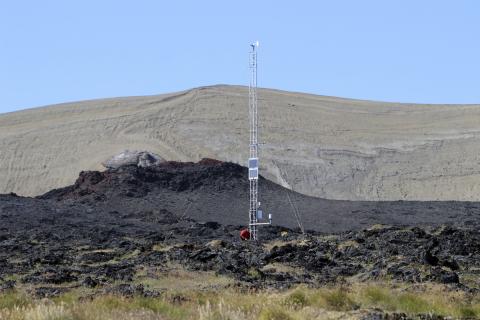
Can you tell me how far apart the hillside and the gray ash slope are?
36.9 feet

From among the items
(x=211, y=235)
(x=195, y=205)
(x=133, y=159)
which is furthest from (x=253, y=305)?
(x=133, y=159)

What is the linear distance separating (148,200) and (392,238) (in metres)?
25.3

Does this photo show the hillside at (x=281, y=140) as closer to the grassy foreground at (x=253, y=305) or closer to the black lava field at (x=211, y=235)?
the black lava field at (x=211, y=235)

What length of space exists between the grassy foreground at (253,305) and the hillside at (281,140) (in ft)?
183

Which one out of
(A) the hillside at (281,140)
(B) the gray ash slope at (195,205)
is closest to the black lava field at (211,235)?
(B) the gray ash slope at (195,205)

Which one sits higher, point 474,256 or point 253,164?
point 253,164

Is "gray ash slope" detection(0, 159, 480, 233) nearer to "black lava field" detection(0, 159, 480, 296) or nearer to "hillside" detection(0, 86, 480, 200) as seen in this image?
"black lava field" detection(0, 159, 480, 296)

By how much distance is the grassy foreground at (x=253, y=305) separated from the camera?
14.2 meters

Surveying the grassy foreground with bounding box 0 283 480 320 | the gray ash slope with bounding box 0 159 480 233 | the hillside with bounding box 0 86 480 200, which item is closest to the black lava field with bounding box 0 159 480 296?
the gray ash slope with bounding box 0 159 480 233

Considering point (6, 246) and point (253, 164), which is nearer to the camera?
point (6, 246)

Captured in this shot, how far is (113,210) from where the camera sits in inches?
2312

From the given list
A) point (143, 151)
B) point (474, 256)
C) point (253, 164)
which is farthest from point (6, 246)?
point (143, 151)

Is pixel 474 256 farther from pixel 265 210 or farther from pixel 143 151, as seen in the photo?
pixel 143 151

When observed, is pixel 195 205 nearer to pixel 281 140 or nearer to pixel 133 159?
pixel 133 159
